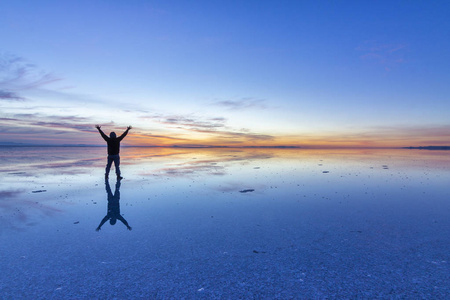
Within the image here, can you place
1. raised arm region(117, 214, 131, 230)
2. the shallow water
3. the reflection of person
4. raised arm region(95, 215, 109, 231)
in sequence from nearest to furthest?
1. the shallow water
2. raised arm region(95, 215, 109, 231)
3. raised arm region(117, 214, 131, 230)
4. the reflection of person

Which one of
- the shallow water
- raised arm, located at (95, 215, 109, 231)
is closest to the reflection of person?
raised arm, located at (95, 215, 109, 231)

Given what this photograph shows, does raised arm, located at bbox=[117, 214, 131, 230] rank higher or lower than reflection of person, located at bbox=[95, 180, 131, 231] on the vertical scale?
lower

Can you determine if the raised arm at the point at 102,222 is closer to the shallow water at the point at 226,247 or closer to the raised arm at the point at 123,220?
the shallow water at the point at 226,247

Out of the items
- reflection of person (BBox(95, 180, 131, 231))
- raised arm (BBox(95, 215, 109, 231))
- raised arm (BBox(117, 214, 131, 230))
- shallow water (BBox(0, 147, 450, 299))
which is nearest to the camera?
shallow water (BBox(0, 147, 450, 299))

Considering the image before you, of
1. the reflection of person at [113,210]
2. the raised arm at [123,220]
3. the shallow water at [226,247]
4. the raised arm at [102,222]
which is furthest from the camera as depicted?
the reflection of person at [113,210]

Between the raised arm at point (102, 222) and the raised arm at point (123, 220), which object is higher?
the raised arm at point (102, 222)

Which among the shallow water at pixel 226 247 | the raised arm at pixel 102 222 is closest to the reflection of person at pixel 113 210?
the raised arm at pixel 102 222

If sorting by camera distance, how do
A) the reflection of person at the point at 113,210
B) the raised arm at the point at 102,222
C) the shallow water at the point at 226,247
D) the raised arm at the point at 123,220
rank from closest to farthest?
the shallow water at the point at 226,247 < the raised arm at the point at 102,222 < the raised arm at the point at 123,220 < the reflection of person at the point at 113,210

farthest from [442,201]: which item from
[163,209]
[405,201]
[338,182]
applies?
[163,209]

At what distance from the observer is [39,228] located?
5035 millimetres

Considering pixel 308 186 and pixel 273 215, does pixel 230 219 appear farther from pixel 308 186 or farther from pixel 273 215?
pixel 308 186

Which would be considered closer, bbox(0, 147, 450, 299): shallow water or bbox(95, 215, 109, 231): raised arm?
bbox(0, 147, 450, 299): shallow water

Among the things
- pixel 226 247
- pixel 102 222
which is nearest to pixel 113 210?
pixel 102 222

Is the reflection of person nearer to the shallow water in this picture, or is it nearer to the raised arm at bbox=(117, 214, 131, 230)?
the raised arm at bbox=(117, 214, 131, 230)
